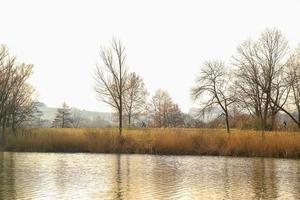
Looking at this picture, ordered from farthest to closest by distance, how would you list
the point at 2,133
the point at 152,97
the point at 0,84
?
the point at 152,97 < the point at 0,84 < the point at 2,133

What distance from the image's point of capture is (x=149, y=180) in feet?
65.8

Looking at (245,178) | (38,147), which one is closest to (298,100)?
(38,147)

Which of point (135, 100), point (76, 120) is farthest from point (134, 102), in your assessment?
point (76, 120)

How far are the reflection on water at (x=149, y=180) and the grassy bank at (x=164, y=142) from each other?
4628mm

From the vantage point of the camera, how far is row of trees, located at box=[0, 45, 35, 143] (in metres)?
44.2

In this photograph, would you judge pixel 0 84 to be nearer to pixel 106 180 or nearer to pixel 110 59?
pixel 110 59

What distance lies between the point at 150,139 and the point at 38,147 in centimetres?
903

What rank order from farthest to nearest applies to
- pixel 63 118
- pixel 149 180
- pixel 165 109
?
pixel 165 109
pixel 63 118
pixel 149 180

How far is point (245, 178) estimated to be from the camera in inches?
850

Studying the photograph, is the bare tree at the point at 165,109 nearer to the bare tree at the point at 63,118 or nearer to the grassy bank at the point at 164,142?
the bare tree at the point at 63,118

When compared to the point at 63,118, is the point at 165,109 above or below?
above

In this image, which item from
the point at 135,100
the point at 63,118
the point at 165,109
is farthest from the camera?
the point at 165,109

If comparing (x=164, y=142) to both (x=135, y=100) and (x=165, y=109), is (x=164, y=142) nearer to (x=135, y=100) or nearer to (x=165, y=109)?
(x=135, y=100)

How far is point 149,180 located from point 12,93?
31.0m
